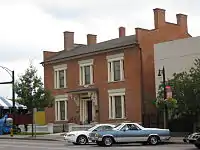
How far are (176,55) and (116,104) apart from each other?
328 inches

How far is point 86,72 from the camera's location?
162ft

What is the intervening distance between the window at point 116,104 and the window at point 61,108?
6.90 meters

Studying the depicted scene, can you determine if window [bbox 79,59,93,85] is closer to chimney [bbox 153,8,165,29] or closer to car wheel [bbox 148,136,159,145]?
chimney [bbox 153,8,165,29]

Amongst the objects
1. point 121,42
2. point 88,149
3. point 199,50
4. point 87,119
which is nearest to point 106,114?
point 87,119

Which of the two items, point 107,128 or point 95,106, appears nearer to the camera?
point 107,128

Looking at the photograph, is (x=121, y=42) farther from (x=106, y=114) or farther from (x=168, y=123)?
(x=168, y=123)

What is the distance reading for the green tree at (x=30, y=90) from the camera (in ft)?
154

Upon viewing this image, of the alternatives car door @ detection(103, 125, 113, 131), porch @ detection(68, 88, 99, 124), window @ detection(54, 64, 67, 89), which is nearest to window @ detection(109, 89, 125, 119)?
porch @ detection(68, 88, 99, 124)

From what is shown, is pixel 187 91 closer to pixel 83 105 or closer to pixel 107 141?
pixel 107 141

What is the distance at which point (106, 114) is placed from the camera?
46.4m

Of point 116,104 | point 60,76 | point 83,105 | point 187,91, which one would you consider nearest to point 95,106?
point 83,105

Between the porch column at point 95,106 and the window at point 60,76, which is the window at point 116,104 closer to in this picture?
the porch column at point 95,106

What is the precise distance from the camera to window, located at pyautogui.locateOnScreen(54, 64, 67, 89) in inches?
2041

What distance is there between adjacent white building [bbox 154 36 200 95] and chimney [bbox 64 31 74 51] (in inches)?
648
